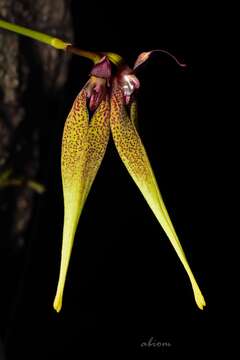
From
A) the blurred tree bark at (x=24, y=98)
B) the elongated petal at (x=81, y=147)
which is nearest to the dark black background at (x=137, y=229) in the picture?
the blurred tree bark at (x=24, y=98)

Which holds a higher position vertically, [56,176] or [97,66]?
[97,66]

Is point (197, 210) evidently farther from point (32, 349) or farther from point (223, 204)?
point (32, 349)

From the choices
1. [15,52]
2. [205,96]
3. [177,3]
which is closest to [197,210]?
[205,96]

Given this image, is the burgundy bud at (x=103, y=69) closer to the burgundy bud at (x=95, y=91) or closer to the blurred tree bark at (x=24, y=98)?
the burgundy bud at (x=95, y=91)

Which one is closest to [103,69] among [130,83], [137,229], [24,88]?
[130,83]

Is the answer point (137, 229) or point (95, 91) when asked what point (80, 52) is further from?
point (137, 229)

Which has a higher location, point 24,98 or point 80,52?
point 80,52

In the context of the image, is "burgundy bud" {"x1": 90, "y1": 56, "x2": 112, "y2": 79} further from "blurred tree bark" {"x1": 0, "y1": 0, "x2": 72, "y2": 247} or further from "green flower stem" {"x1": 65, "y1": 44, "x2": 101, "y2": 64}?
"blurred tree bark" {"x1": 0, "y1": 0, "x2": 72, "y2": 247}

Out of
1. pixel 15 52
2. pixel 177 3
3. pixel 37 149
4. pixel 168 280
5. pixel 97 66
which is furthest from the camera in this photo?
pixel 168 280
